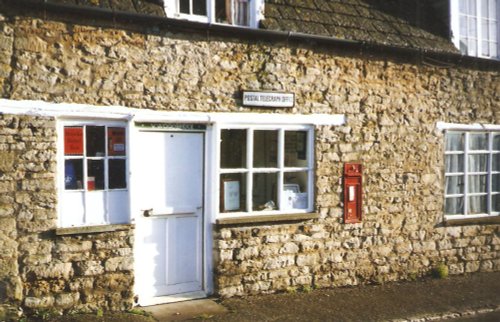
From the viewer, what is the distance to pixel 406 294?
7367 mm

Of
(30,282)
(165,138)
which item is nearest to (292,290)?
(165,138)

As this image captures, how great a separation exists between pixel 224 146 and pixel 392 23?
362cm

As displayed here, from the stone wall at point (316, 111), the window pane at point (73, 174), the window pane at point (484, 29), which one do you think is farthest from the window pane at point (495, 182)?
the window pane at point (73, 174)

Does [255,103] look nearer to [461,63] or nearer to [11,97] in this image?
[11,97]

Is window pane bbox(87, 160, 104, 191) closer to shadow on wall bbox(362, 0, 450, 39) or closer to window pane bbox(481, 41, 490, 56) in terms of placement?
shadow on wall bbox(362, 0, 450, 39)

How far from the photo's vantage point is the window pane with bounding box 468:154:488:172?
347 inches

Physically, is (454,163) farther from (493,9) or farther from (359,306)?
(359,306)

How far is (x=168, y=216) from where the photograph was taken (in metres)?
6.61

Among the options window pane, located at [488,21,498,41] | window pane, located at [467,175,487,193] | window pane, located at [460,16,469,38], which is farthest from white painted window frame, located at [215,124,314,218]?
window pane, located at [488,21,498,41]

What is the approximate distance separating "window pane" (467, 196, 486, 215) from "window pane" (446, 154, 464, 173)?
618 millimetres

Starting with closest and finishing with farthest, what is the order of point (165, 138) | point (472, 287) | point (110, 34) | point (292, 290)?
point (110, 34) → point (165, 138) → point (292, 290) → point (472, 287)

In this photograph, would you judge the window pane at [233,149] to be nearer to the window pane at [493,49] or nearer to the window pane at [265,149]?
the window pane at [265,149]

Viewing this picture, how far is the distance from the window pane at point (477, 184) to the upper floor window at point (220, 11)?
15.6ft

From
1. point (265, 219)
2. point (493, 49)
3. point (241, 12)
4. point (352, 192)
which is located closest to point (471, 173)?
point (493, 49)
